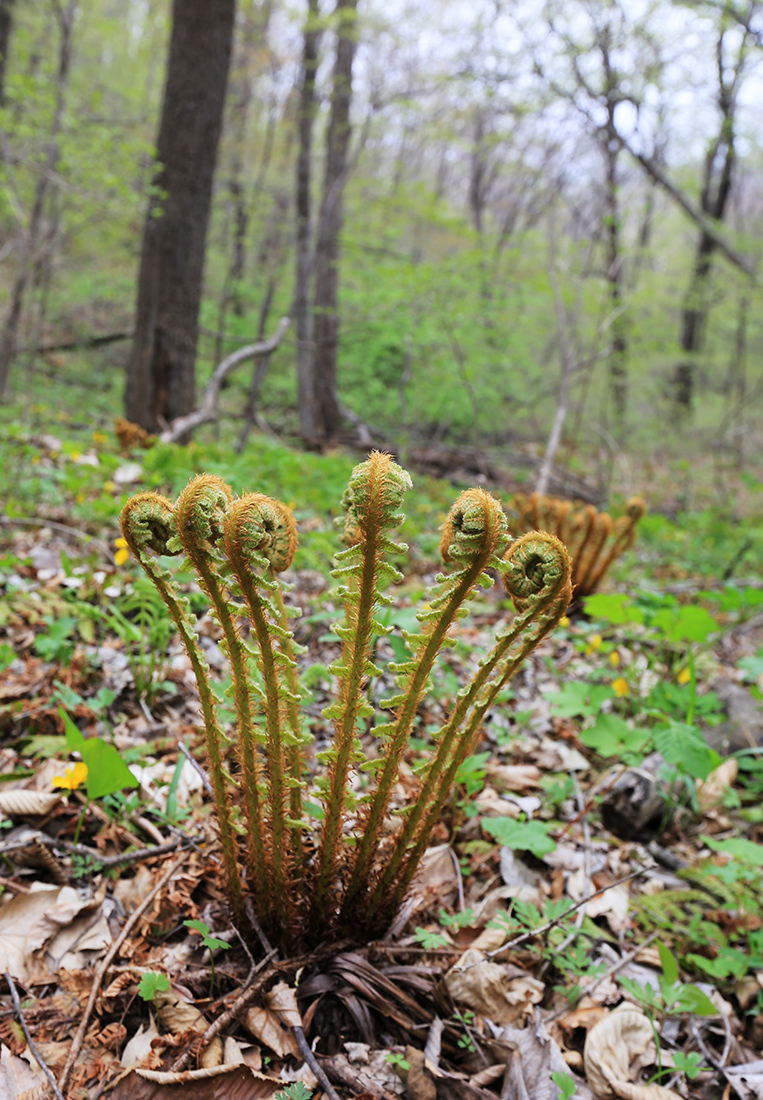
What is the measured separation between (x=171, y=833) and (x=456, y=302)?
8.16m

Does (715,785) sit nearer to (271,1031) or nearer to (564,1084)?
(564,1084)

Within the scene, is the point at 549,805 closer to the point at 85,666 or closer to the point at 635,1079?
the point at 635,1079

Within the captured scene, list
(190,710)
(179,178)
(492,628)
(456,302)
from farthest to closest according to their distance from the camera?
1. (456,302)
2. (179,178)
3. (492,628)
4. (190,710)

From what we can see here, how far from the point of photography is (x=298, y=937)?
1276 millimetres

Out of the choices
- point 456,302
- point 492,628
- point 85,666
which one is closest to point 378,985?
point 85,666

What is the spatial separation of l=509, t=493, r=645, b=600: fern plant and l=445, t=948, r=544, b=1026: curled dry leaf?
222 centimetres

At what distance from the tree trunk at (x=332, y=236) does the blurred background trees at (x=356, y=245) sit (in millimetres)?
39

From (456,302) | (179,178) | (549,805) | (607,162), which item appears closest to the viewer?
(549,805)

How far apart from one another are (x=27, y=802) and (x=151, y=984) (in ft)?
2.23

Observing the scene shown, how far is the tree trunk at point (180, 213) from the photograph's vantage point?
5.12m

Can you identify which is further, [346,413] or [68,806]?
[346,413]

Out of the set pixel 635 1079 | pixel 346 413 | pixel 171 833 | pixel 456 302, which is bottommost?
pixel 635 1079

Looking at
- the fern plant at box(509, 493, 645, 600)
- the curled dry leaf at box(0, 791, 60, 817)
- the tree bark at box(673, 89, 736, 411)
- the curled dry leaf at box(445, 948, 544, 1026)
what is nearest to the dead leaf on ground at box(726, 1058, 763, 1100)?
the curled dry leaf at box(445, 948, 544, 1026)

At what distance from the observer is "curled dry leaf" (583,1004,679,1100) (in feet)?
4.14
